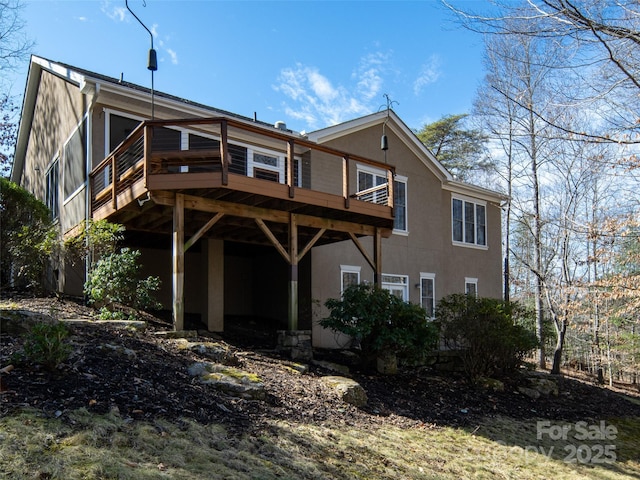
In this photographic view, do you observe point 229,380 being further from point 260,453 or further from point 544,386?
point 544,386

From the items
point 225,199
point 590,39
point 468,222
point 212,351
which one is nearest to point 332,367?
point 212,351

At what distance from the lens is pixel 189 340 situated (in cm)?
798

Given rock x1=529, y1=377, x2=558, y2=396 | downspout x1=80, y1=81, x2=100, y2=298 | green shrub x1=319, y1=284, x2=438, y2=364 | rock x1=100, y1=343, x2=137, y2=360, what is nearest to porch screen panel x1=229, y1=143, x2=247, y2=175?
downspout x1=80, y1=81, x2=100, y2=298

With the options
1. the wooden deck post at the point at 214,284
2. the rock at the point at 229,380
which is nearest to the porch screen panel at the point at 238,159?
the wooden deck post at the point at 214,284

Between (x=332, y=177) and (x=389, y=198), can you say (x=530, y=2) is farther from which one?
(x=332, y=177)

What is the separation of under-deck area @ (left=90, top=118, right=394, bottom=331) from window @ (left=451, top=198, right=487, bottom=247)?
394 cm

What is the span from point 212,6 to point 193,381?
9.00m

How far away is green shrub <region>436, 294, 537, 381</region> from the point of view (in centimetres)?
1111

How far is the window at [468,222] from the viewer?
17.6 m

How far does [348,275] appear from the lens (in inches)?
557

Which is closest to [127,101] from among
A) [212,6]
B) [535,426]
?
[212,6]

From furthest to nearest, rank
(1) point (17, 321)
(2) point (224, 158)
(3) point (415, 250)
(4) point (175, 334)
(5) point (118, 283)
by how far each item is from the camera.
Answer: (3) point (415, 250)
(5) point (118, 283)
(2) point (224, 158)
(4) point (175, 334)
(1) point (17, 321)

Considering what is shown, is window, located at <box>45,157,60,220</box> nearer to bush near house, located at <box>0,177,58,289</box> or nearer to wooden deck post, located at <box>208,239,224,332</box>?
bush near house, located at <box>0,177,58,289</box>

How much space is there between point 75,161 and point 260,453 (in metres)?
9.91
